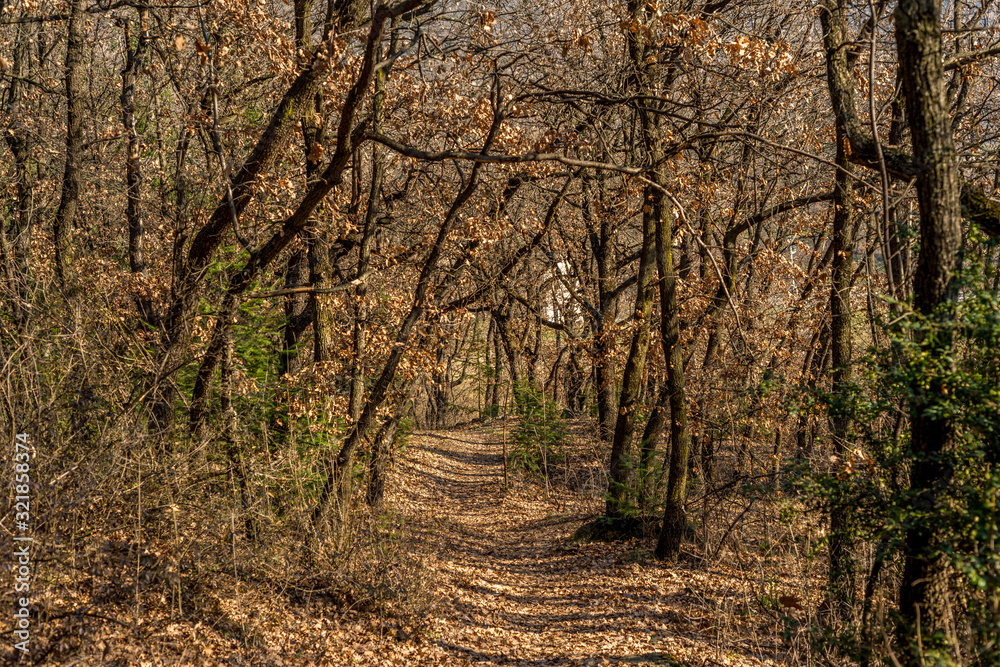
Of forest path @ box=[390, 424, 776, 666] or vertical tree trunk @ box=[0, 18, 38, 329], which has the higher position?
vertical tree trunk @ box=[0, 18, 38, 329]

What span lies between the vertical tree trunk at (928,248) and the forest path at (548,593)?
2273mm

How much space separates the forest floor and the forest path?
27mm

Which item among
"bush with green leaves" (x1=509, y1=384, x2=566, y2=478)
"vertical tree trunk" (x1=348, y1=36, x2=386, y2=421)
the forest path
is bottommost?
the forest path

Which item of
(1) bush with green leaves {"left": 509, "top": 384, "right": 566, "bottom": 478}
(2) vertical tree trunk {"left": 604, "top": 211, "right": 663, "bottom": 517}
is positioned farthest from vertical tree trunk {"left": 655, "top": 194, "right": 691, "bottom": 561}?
(1) bush with green leaves {"left": 509, "top": 384, "right": 566, "bottom": 478}

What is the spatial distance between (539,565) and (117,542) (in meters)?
6.38

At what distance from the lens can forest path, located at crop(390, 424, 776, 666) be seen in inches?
287

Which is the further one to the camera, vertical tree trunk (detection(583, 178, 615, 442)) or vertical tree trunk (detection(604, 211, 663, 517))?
vertical tree trunk (detection(583, 178, 615, 442))

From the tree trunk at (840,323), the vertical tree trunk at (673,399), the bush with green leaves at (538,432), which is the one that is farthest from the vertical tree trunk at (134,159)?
the bush with green leaves at (538,432)

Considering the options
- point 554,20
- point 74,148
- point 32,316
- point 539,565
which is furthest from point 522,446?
point 32,316

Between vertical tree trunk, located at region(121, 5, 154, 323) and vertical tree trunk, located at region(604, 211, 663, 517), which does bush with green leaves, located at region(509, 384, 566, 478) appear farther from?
vertical tree trunk, located at region(121, 5, 154, 323)

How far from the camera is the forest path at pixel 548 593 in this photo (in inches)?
287

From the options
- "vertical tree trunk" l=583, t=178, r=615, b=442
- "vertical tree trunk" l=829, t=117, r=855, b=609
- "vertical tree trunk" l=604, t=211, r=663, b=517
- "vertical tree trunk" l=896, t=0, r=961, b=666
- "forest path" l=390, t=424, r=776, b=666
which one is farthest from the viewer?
"vertical tree trunk" l=583, t=178, r=615, b=442

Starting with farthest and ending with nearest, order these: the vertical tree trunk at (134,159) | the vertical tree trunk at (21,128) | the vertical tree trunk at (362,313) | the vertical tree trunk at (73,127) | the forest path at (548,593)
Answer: the vertical tree trunk at (362,313) < the vertical tree trunk at (73,127) < the vertical tree trunk at (134,159) < the vertical tree trunk at (21,128) < the forest path at (548,593)

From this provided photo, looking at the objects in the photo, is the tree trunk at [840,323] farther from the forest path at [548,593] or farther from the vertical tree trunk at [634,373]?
the vertical tree trunk at [634,373]
